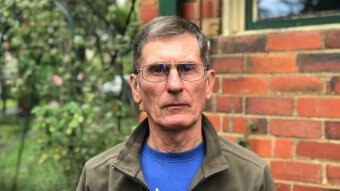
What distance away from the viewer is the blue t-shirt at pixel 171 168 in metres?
1.76

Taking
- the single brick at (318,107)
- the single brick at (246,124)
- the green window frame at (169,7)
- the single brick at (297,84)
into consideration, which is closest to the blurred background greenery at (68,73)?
the green window frame at (169,7)

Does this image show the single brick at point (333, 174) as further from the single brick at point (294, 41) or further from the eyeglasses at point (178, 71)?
the eyeglasses at point (178, 71)

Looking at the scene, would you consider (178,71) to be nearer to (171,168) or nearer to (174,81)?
(174,81)

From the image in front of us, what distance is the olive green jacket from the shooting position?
5.75 feet

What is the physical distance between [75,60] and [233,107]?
7.09ft

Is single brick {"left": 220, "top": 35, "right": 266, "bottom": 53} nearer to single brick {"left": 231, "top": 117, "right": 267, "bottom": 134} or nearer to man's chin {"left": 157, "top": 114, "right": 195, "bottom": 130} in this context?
single brick {"left": 231, "top": 117, "right": 267, "bottom": 134}

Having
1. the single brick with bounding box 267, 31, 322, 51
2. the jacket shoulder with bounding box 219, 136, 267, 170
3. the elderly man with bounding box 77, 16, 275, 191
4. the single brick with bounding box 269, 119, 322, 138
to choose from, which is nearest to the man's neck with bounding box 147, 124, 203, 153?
the elderly man with bounding box 77, 16, 275, 191

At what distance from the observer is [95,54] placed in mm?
4320

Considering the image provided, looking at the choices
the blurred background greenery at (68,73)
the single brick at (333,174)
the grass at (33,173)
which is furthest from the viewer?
the grass at (33,173)

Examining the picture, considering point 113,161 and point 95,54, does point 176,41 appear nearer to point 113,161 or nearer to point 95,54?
point 113,161

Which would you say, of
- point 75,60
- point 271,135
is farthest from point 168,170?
point 75,60

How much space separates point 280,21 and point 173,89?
3.55 ft

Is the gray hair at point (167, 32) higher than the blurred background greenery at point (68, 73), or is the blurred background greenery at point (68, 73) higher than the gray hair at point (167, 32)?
the gray hair at point (167, 32)

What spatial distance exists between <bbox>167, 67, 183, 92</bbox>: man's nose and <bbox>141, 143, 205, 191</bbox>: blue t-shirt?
275 mm
